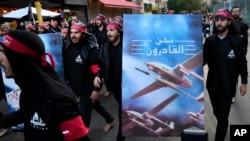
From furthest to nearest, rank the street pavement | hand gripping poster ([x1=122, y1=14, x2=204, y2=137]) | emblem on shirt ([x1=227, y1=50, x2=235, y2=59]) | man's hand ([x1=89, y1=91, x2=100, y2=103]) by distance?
the street pavement, man's hand ([x1=89, y1=91, x2=100, y2=103]), emblem on shirt ([x1=227, y1=50, x2=235, y2=59]), hand gripping poster ([x1=122, y1=14, x2=204, y2=137])

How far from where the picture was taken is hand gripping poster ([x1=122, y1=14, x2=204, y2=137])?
14.4ft

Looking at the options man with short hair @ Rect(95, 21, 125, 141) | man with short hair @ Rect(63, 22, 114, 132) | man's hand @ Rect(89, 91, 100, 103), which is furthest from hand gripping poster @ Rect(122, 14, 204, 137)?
man with short hair @ Rect(63, 22, 114, 132)

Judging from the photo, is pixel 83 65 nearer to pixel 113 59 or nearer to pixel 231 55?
pixel 113 59

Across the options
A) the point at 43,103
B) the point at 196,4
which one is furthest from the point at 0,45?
the point at 196,4

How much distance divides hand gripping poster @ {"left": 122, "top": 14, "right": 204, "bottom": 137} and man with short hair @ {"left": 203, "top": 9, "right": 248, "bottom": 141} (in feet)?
1.64

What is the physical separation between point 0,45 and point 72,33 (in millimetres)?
2978

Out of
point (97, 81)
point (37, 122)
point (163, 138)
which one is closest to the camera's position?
point (37, 122)

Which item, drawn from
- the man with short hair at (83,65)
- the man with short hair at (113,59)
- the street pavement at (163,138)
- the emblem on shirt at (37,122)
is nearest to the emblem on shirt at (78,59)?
the man with short hair at (83,65)

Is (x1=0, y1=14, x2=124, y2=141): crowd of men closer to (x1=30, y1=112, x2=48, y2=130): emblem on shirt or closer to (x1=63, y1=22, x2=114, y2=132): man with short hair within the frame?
(x1=63, y1=22, x2=114, y2=132): man with short hair

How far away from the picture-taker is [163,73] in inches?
175

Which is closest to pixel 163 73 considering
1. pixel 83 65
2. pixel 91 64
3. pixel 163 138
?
pixel 91 64

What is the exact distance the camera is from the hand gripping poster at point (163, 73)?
4.38m

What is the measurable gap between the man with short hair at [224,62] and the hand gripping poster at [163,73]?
1.64 ft

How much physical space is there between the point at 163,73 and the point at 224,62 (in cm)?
85
